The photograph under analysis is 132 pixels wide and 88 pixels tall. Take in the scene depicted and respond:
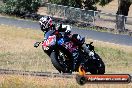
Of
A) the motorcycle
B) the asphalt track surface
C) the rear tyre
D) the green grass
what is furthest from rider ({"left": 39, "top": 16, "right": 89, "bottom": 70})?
the asphalt track surface

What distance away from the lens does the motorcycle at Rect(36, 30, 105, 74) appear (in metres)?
14.8

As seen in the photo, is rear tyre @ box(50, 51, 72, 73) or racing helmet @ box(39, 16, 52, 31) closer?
rear tyre @ box(50, 51, 72, 73)

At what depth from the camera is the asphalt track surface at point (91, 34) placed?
37469 mm

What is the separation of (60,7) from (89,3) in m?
3.64

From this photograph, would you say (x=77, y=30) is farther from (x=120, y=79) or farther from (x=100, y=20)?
(x=120, y=79)

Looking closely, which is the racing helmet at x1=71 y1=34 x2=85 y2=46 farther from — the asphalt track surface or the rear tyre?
the asphalt track surface

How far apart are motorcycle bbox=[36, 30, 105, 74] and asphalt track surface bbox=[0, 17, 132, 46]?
21.6 metres

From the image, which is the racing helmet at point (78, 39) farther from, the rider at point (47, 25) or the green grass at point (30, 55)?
the green grass at point (30, 55)

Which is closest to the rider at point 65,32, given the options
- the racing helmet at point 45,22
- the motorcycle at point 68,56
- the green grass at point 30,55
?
the racing helmet at point 45,22

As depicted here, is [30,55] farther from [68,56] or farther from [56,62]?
[56,62]

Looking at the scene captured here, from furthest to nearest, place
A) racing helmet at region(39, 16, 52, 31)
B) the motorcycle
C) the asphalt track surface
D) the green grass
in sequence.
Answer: the asphalt track surface → the green grass → racing helmet at region(39, 16, 52, 31) → the motorcycle

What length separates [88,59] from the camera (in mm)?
15016

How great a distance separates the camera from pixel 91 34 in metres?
39.6

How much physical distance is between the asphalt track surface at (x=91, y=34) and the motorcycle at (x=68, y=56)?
70.7 ft
